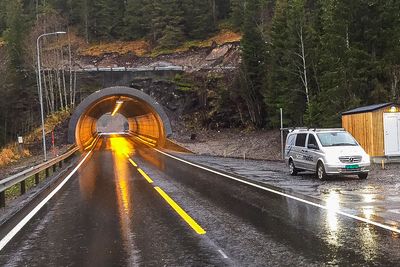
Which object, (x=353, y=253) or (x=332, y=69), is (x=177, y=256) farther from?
(x=332, y=69)

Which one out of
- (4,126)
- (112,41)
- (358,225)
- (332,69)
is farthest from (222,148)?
(112,41)

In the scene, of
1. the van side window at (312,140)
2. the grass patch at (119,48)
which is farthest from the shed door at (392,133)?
the grass patch at (119,48)

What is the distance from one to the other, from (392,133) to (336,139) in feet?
17.6

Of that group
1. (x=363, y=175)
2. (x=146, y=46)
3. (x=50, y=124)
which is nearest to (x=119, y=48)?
(x=146, y=46)

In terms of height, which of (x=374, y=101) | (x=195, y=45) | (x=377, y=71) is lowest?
(x=374, y=101)

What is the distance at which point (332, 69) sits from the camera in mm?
34438

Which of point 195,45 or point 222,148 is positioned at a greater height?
point 195,45

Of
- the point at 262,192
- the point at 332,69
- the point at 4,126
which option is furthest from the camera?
the point at 4,126

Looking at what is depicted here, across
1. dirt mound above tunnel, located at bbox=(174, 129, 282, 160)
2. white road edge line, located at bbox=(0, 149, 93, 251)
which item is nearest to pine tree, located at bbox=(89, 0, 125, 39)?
dirt mound above tunnel, located at bbox=(174, 129, 282, 160)

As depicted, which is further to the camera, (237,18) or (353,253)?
(237,18)

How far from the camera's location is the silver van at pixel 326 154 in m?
16.6

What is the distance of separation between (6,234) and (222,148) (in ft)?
115

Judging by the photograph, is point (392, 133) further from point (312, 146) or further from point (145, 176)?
point (145, 176)

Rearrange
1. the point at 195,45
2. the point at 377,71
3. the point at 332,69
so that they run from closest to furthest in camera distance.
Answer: the point at 377,71
the point at 332,69
the point at 195,45
